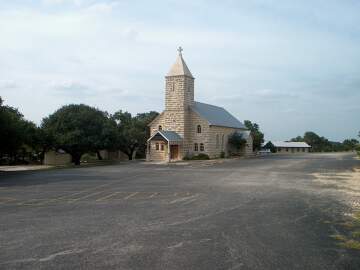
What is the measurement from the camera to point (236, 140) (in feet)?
203

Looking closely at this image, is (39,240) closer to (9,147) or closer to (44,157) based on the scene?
(9,147)

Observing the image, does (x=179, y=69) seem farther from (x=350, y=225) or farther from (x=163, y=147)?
(x=350, y=225)

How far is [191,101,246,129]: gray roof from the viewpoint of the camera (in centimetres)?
5691

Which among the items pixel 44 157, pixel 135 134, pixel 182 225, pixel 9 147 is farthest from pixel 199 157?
pixel 182 225

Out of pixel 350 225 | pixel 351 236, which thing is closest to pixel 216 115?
pixel 350 225

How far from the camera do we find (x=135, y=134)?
62469 mm

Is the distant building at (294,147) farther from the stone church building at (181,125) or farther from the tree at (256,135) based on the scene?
the stone church building at (181,125)

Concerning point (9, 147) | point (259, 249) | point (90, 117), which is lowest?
point (259, 249)

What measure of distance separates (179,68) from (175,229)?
45.7 meters

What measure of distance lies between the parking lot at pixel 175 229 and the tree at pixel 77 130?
2626 centimetres

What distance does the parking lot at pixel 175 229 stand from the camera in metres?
7.98

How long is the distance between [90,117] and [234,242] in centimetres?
3949

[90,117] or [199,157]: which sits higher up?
[90,117]

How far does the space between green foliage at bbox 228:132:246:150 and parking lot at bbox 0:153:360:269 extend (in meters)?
42.4
